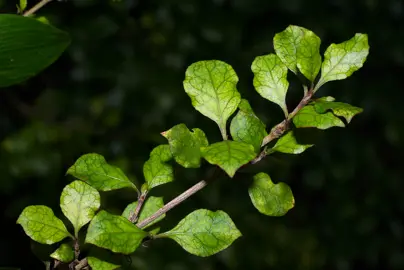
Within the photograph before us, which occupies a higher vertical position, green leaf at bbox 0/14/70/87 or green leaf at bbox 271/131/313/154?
green leaf at bbox 0/14/70/87

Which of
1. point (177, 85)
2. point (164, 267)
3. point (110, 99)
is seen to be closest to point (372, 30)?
point (177, 85)

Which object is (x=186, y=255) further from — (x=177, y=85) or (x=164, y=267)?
(x=177, y=85)

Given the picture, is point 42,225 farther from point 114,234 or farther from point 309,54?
point 309,54

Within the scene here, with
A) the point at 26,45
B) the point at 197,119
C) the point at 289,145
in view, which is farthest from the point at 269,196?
the point at 197,119

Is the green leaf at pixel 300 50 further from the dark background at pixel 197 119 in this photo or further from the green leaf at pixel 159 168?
the dark background at pixel 197 119

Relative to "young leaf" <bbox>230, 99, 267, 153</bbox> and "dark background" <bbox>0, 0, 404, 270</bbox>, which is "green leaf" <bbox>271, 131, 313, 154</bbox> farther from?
"dark background" <bbox>0, 0, 404, 270</bbox>

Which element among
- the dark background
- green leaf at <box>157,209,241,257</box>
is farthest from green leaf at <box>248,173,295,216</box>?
the dark background
